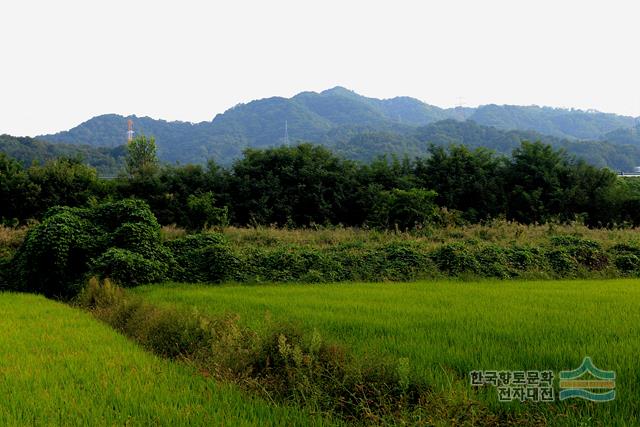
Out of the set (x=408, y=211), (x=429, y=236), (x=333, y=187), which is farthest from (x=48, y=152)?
(x=429, y=236)

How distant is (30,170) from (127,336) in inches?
700

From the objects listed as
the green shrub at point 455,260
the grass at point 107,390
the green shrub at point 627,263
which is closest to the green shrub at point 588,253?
the green shrub at point 627,263

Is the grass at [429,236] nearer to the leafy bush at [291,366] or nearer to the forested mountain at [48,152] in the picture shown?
the leafy bush at [291,366]

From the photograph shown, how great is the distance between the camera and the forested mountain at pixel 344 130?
8269cm

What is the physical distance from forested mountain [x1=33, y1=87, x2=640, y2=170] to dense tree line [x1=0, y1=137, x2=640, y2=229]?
53087mm

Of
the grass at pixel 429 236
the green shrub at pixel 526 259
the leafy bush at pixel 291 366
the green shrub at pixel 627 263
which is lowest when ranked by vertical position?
the green shrub at pixel 627 263

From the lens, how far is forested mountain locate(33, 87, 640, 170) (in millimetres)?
82688

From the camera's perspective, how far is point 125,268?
1178cm

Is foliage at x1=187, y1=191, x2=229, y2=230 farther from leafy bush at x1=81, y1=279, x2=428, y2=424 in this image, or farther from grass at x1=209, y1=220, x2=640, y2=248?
leafy bush at x1=81, y1=279, x2=428, y2=424

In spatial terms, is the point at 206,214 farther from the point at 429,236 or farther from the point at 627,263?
the point at 627,263

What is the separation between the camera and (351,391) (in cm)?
448

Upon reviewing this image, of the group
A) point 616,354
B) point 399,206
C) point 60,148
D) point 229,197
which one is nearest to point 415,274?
point 399,206

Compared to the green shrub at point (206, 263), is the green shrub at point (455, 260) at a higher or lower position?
lower

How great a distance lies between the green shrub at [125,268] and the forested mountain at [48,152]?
4658cm
